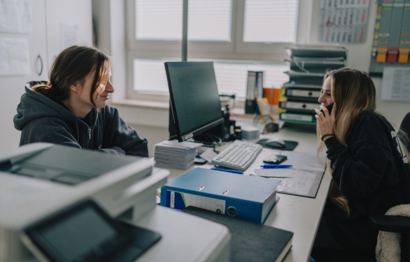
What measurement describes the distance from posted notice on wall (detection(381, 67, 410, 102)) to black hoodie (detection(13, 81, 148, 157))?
1.64 meters

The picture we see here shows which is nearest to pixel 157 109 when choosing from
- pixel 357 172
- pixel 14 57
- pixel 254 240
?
pixel 14 57

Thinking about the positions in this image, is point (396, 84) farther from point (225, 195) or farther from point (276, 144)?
point (225, 195)

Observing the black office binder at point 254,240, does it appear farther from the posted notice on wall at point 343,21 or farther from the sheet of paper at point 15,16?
the posted notice on wall at point 343,21

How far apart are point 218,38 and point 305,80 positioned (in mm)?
866

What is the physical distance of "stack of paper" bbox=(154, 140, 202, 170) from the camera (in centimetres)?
148

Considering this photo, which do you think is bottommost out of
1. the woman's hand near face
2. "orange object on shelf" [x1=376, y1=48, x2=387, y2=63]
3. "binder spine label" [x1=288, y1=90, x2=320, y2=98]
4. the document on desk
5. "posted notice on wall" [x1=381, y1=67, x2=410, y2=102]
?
the document on desk

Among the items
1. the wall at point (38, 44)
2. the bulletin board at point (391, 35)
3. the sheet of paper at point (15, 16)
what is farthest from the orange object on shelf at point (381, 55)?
the sheet of paper at point (15, 16)

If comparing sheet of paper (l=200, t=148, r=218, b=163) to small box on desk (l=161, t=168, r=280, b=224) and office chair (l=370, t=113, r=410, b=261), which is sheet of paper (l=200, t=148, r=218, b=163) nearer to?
small box on desk (l=161, t=168, r=280, b=224)

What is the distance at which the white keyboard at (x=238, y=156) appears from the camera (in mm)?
1504

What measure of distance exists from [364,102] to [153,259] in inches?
47.0

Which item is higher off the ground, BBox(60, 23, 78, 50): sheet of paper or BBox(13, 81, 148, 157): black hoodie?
BBox(60, 23, 78, 50): sheet of paper

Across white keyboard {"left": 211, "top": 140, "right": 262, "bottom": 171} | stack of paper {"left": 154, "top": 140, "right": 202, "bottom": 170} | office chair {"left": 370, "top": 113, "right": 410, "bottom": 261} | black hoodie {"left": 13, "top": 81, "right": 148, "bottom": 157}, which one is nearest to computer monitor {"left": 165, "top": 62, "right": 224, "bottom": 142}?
stack of paper {"left": 154, "top": 140, "right": 202, "bottom": 170}

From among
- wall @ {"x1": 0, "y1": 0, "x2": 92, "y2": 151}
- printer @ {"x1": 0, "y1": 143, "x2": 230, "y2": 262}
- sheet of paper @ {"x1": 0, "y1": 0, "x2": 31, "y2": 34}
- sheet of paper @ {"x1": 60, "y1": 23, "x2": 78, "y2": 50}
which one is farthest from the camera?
sheet of paper @ {"x1": 60, "y1": 23, "x2": 78, "y2": 50}

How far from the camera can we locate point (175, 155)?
1.49 meters
